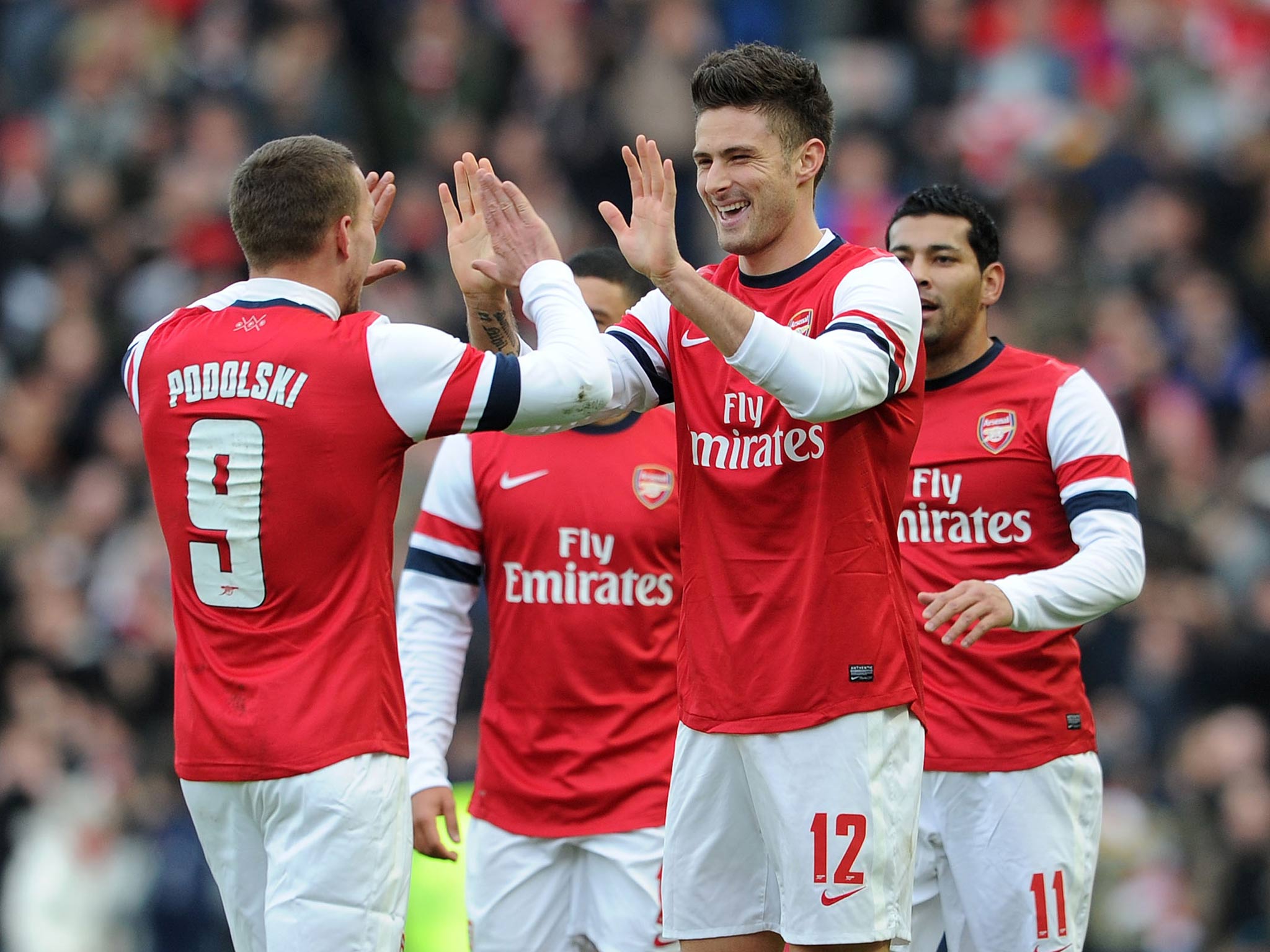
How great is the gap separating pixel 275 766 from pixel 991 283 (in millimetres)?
2982

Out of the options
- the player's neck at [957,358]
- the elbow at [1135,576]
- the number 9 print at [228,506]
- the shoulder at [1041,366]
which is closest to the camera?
the number 9 print at [228,506]

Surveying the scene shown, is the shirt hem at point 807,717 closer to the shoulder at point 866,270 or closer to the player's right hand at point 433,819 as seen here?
the shoulder at point 866,270

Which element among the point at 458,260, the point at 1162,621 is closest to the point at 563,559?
the point at 458,260

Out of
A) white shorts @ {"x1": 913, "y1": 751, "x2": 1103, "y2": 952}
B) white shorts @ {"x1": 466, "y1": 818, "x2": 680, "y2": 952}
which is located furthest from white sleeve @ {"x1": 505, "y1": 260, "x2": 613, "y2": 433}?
white shorts @ {"x1": 913, "y1": 751, "x2": 1103, "y2": 952}

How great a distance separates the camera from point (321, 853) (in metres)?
4.39

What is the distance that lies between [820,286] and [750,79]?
1.85ft

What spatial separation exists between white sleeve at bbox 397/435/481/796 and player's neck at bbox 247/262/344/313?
148 cm

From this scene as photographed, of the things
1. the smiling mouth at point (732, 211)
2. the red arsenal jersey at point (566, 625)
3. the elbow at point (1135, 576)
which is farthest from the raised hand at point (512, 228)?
the elbow at point (1135, 576)

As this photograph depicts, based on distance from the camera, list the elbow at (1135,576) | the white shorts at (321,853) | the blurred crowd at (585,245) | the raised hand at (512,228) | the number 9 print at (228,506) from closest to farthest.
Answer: the white shorts at (321,853), the number 9 print at (228,506), the raised hand at (512,228), the elbow at (1135,576), the blurred crowd at (585,245)

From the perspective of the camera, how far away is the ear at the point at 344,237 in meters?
4.68

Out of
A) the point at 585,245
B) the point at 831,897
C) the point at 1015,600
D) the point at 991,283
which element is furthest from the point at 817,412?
the point at 585,245

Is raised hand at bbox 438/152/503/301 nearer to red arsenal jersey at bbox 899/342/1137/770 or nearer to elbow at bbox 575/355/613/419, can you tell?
elbow at bbox 575/355/613/419

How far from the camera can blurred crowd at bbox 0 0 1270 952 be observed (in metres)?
9.51

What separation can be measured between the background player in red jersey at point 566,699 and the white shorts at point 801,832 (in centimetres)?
103
